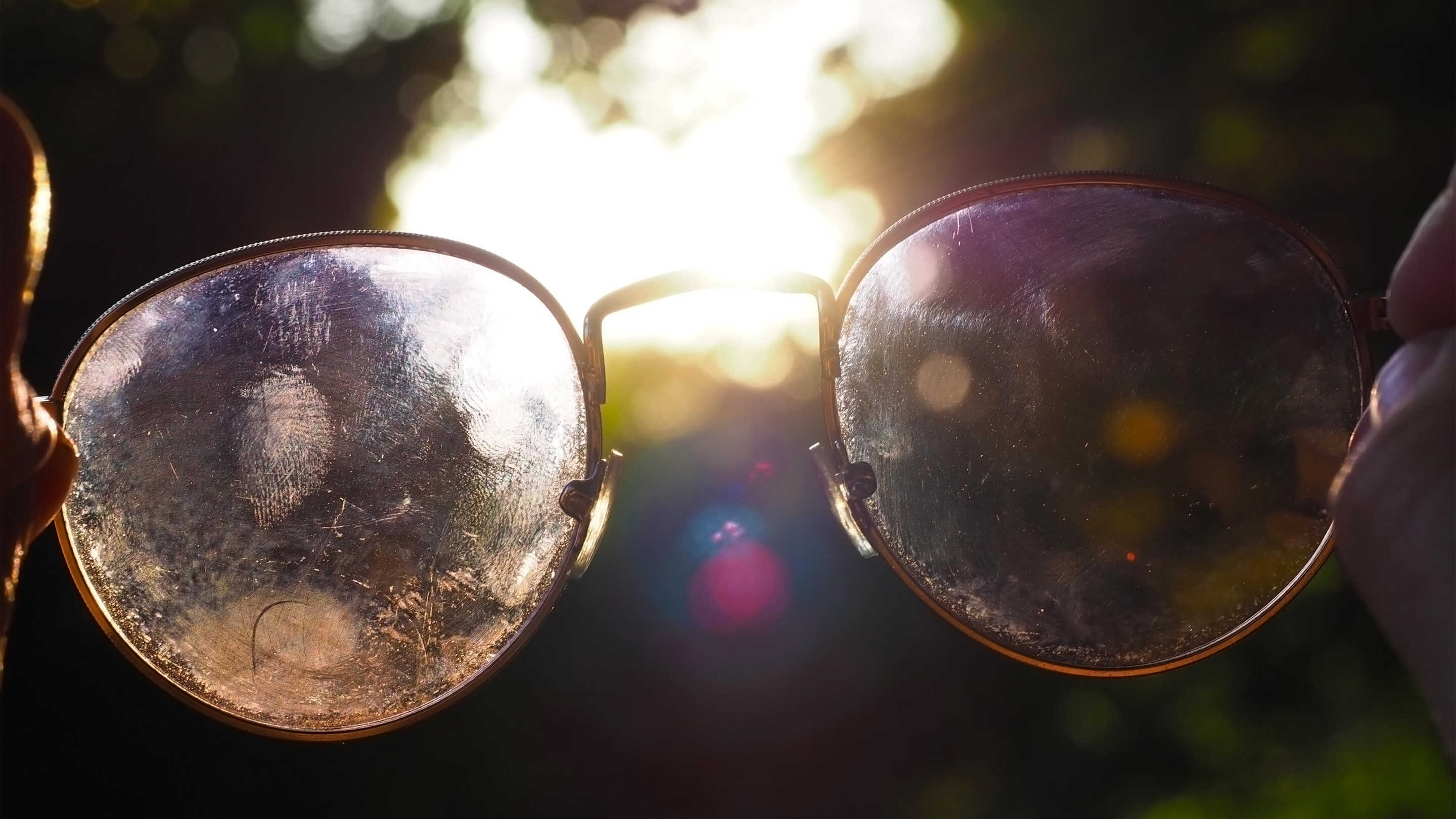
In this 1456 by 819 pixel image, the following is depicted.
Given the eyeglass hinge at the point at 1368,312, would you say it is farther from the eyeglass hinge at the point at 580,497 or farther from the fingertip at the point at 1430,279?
the eyeglass hinge at the point at 580,497

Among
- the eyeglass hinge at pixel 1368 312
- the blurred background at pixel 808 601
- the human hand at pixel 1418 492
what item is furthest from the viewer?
the blurred background at pixel 808 601

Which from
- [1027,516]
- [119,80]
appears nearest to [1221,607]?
[1027,516]

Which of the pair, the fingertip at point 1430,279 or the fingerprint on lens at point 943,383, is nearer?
the fingertip at point 1430,279

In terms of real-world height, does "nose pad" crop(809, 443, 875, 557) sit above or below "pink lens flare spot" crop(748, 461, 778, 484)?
above

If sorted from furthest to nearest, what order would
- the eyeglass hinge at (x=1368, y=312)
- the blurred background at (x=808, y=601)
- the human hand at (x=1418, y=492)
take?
the blurred background at (x=808, y=601) < the eyeglass hinge at (x=1368, y=312) < the human hand at (x=1418, y=492)

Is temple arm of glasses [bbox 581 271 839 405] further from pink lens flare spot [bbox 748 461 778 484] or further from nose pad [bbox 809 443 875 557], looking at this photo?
pink lens flare spot [bbox 748 461 778 484]

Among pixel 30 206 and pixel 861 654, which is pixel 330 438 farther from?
pixel 861 654

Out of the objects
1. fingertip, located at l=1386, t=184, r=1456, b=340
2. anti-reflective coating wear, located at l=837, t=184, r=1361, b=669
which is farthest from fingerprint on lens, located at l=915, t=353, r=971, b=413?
fingertip, located at l=1386, t=184, r=1456, b=340

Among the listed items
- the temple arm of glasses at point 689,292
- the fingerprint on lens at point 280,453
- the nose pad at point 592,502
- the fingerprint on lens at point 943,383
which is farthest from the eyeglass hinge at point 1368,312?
the fingerprint on lens at point 280,453
